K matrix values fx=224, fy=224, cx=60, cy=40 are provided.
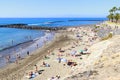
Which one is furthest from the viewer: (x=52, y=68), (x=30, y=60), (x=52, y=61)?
(x=30, y=60)

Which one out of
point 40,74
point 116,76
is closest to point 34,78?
point 40,74

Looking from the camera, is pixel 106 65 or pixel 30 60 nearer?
pixel 106 65

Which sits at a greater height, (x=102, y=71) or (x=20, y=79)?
(x=102, y=71)

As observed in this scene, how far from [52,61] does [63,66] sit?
3889 mm

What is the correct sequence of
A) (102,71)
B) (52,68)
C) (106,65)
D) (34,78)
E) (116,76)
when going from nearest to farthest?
1. (116,76)
2. (102,71)
3. (106,65)
4. (34,78)
5. (52,68)

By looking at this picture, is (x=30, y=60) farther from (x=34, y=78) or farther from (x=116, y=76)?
(x=116, y=76)

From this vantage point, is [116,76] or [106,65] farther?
[106,65]

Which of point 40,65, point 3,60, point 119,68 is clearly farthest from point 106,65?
point 3,60

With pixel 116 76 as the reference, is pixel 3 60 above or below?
below

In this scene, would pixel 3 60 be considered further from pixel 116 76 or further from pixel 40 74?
pixel 116 76

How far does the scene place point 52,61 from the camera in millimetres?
32250

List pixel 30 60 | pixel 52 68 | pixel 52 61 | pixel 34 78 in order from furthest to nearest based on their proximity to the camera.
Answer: pixel 30 60
pixel 52 61
pixel 52 68
pixel 34 78

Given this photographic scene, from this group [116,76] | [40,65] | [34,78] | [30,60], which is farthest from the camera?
[30,60]

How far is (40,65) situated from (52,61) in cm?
278
